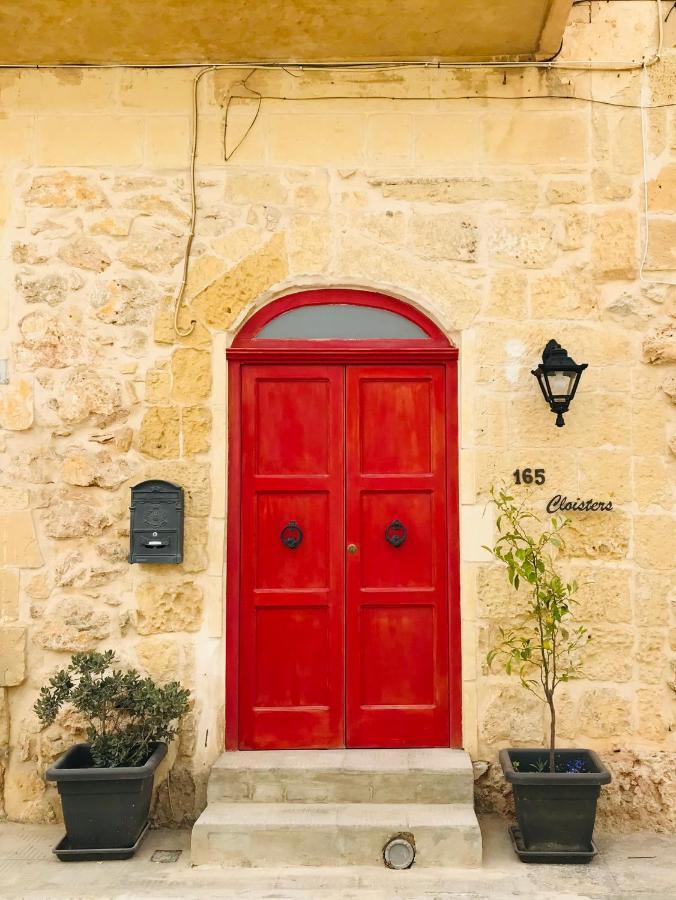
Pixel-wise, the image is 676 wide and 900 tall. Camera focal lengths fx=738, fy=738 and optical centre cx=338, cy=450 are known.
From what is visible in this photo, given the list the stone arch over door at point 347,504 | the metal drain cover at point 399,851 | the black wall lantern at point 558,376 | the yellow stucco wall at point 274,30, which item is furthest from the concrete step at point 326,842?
the yellow stucco wall at point 274,30

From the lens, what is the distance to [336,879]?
3078 millimetres

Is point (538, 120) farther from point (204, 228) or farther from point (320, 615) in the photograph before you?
point (320, 615)

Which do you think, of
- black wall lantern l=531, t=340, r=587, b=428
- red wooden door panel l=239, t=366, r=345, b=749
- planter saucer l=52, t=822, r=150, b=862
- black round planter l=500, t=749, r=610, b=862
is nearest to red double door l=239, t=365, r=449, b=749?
red wooden door panel l=239, t=366, r=345, b=749

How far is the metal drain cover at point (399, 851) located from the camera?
3.17m

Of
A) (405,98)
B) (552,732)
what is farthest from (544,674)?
(405,98)

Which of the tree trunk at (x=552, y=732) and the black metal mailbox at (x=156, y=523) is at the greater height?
the black metal mailbox at (x=156, y=523)

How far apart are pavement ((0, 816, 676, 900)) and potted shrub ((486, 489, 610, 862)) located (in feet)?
0.44

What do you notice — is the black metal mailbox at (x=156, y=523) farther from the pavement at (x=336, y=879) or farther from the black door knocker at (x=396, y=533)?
the pavement at (x=336, y=879)

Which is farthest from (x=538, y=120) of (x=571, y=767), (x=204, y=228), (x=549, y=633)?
(x=571, y=767)

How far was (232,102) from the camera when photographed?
3914mm

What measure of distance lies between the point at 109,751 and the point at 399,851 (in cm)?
136

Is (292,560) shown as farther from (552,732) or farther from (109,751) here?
(552,732)

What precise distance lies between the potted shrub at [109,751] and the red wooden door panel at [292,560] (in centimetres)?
51

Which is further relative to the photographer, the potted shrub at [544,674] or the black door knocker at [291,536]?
the black door knocker at [291,536]
